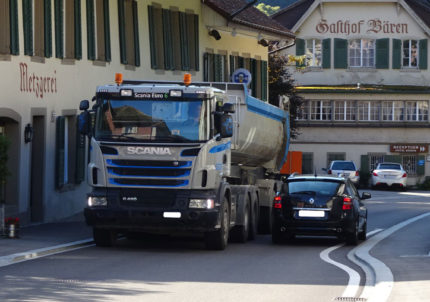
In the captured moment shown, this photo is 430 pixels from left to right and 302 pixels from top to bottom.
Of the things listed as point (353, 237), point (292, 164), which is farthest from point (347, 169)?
point (353, 237)

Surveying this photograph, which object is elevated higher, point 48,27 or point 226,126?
point 48,27

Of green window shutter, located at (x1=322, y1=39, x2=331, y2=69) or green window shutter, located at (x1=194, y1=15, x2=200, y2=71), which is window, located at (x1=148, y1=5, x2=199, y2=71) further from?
green window shutter, located at (x1=322, y1=39, x2=331, y2=69)

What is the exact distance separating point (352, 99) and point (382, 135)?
3.04 m

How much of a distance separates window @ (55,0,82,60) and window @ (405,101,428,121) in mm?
44497

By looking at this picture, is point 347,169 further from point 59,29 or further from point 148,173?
point 148,173

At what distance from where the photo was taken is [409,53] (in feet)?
244

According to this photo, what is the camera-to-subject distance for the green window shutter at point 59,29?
27719 millimetres

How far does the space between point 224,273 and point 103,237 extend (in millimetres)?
4985

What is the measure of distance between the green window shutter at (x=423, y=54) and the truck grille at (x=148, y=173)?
56423 millimetres

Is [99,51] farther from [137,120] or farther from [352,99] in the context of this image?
[352,99]

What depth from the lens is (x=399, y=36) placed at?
74062 mm

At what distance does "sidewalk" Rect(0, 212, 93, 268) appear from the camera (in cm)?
1819

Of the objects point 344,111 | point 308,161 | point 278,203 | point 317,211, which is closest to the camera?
point 317,211

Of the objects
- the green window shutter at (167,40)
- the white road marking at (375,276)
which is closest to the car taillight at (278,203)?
the white road marking at (375,276)
